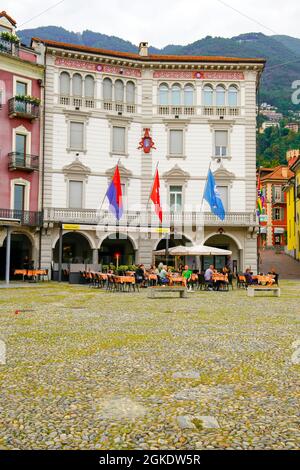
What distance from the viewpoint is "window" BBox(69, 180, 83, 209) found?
123 feet

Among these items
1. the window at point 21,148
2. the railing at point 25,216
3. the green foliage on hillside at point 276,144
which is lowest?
the railing at point 25,216

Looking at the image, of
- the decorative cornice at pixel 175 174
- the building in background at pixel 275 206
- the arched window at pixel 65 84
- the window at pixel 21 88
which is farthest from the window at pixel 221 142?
the building in background at pixel 275 206

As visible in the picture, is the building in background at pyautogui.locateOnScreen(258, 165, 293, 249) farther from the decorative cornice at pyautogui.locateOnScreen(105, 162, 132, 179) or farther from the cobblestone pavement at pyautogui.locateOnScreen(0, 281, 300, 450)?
the cobblestone pavement at pyautogui.locateOnScreen(0, 281, 300, 450)

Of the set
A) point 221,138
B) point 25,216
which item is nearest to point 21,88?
point 25,216

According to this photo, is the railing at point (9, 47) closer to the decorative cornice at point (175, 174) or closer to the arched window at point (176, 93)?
the arched window at point (176, 93)

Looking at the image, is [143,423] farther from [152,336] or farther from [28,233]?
[28,233]

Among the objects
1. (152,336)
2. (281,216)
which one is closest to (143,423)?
(152,336)

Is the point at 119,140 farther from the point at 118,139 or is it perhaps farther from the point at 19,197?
the point at 19,197

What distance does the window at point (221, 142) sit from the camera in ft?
130

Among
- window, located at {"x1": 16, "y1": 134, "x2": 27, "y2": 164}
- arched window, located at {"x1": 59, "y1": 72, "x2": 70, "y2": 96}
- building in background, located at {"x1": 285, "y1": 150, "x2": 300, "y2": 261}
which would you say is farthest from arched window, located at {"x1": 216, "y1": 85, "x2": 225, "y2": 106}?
building in background, located at {"x1": 285, "y1": 150, "x2": 300, "y2": 261}

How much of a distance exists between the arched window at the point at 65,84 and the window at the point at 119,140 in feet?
14.0

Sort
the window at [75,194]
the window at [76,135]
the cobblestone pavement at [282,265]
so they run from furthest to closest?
the cobblestone pavement at [282,265] < the window at [76,135] < the window at [75,194]

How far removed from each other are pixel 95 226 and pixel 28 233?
463 centimetres

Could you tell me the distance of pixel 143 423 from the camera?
18.3 ft
